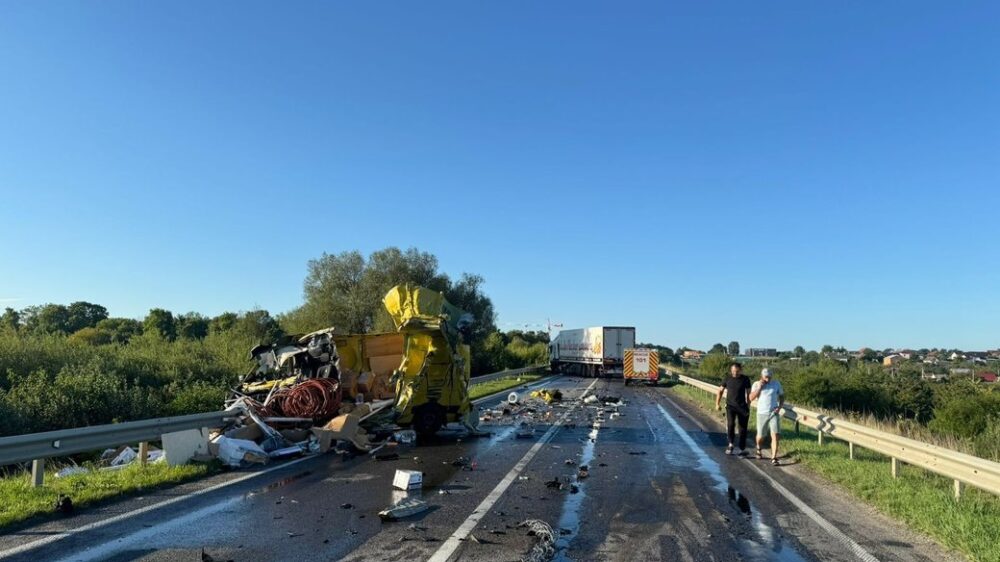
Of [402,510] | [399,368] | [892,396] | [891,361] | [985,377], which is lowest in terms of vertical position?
[892,396]

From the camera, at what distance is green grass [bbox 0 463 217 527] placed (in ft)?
22.9

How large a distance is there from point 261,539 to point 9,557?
1.94 metres

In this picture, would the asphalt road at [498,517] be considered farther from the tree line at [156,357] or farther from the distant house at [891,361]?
the distant house at [891,361]

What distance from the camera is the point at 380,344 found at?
15.5 meters

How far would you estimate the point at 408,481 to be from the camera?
843 cm

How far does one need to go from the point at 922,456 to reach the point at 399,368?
930cm

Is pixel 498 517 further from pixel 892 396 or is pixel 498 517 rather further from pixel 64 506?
pixel 892 396

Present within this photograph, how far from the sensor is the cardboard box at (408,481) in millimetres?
8406

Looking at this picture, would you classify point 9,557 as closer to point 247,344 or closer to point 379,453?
point 379,453

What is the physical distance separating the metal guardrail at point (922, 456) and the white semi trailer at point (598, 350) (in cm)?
3260

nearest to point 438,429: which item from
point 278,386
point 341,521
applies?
point 278,386

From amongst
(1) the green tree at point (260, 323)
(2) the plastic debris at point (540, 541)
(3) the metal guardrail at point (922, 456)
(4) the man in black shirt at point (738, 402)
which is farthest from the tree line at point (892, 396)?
(1) the green tree at point (260, 323)

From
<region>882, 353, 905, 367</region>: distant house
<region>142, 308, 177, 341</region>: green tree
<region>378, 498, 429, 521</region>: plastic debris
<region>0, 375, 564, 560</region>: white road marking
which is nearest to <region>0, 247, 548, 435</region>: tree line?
<region>0, 375, 564, 560</region>: white road marking

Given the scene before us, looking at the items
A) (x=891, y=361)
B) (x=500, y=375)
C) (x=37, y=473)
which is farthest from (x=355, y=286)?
(x=891, y=361)
